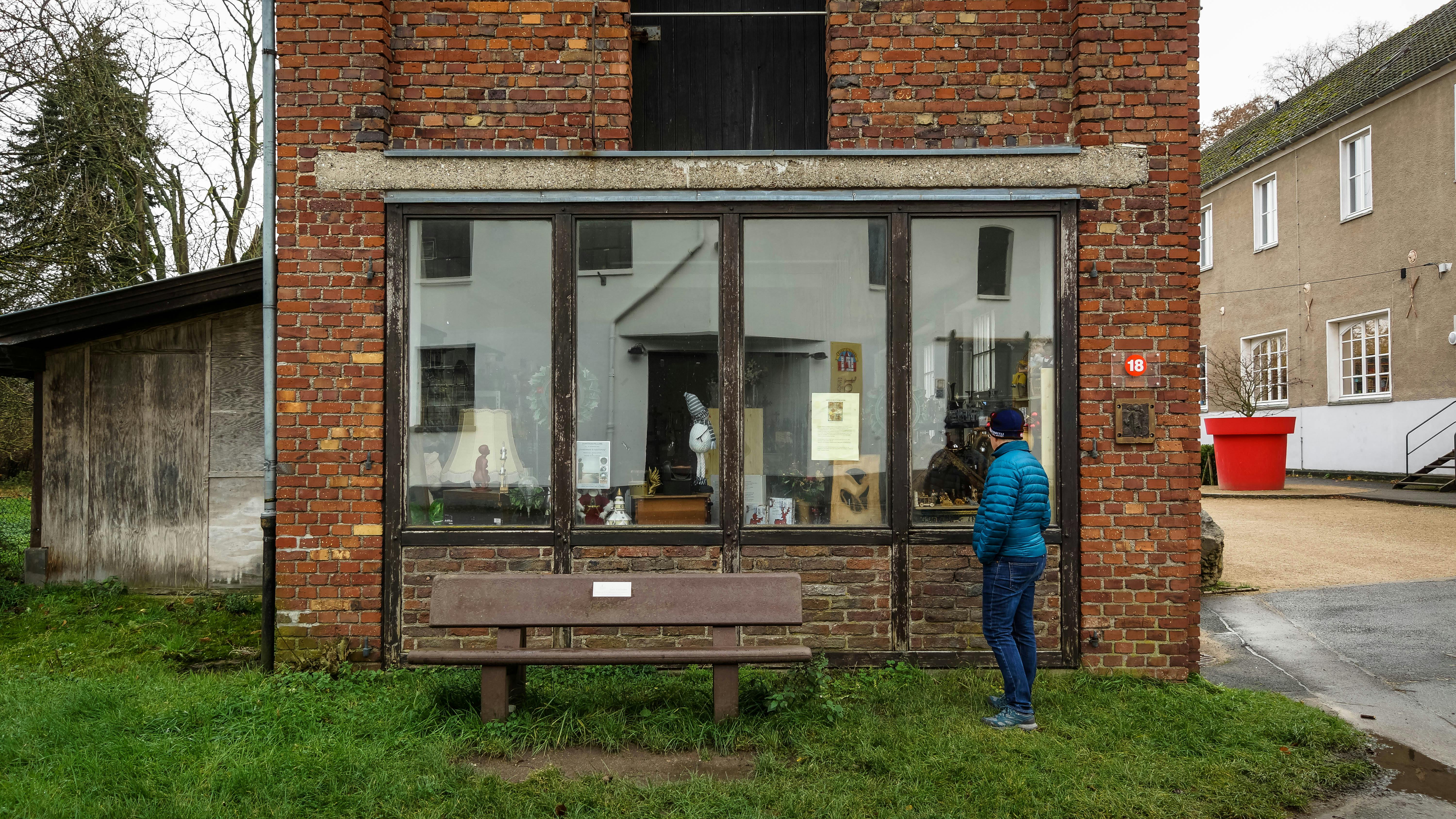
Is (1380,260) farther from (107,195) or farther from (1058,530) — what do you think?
(107,195)

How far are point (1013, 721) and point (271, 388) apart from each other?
512cm

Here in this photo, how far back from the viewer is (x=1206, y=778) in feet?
13.9

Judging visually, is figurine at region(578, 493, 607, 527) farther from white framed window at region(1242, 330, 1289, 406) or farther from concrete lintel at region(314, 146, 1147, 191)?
white framed window at region(1242, 330, 1289, 406)

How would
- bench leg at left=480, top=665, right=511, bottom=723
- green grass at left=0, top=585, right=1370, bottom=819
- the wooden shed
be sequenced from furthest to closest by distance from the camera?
1. the wooden shed
2. bench leg at left=480, top=665, right=511, bottom=723
3. green grass at left=0, top=585, right=1370, bottom=819

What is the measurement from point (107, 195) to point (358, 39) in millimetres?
11867

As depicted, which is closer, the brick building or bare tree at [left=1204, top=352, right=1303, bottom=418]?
the brick building

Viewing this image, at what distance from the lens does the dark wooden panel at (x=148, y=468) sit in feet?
27.8

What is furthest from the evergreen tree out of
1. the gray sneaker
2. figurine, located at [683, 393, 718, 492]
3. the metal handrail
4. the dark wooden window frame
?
the metal handrail

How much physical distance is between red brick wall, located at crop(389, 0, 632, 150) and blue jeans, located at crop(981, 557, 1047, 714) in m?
3.74

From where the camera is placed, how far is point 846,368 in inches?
245

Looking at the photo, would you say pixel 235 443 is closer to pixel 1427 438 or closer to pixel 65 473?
pixel 65 473

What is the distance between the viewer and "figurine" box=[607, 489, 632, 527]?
6.09m

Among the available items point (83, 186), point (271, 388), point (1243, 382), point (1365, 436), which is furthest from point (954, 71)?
point (1365, 436)

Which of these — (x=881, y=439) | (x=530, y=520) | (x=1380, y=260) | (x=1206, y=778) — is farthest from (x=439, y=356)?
(x=1380, y=260)
